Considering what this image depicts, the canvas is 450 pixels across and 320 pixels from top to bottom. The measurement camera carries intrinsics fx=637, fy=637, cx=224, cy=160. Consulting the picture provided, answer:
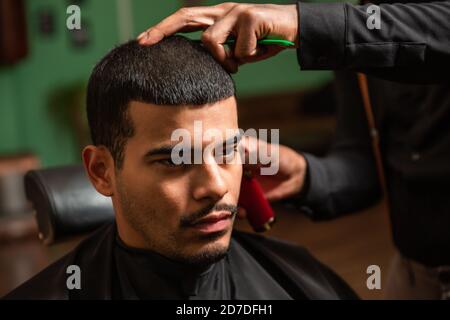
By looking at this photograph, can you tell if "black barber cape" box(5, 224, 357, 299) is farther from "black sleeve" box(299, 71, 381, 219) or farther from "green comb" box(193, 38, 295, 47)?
"green comb" box(193, 38, 295, 47)

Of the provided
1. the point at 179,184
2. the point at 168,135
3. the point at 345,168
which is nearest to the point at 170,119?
the point at 168,135

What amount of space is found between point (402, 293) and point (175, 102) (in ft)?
3.51

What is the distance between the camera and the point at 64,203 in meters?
1.75

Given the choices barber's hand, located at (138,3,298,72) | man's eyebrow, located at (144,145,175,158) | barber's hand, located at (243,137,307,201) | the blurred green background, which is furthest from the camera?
the blurred green background

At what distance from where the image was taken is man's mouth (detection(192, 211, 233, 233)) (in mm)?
1425

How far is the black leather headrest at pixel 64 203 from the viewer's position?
68.4 inches

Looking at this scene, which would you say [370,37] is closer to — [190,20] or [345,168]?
[190,20]

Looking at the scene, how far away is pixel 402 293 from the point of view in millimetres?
2021

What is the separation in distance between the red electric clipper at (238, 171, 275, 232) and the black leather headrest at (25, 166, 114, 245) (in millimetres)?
399

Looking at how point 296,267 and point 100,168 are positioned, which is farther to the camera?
point 296,267

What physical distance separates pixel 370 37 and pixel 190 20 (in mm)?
371

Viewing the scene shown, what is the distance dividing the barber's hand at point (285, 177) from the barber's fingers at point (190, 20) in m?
0.56

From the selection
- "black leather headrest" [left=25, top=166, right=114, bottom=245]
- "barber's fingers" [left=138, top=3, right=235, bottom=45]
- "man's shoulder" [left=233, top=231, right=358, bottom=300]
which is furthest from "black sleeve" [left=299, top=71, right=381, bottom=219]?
"barber's fingers" [left=138, top=3, right=235, bottom=45]

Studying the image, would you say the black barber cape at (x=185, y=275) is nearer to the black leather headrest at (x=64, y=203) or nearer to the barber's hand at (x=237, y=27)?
the black leather headrest at (x=64, y=203)
